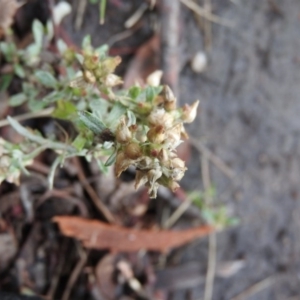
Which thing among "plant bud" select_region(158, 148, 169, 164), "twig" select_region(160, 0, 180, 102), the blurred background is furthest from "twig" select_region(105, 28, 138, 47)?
"plant bud" select_region(158, 148, 169, 164)

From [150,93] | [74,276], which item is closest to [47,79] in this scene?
[150,93]

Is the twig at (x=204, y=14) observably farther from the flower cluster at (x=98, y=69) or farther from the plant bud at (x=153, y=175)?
the plant bud at (x=153, y=175)

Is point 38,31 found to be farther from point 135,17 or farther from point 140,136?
point 140,136

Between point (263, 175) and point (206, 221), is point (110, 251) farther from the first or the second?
point (263, 175)

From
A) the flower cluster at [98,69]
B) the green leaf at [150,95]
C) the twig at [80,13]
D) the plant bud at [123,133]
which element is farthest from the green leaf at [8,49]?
the plant bud at [123,133]

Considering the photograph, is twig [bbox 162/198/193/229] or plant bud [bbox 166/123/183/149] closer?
plant bud [bbox 166/123/183/149]

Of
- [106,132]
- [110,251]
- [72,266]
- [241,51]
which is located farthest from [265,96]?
[106,132]

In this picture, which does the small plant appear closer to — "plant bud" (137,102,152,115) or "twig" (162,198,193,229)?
"plant bud" (137,102,152,115)
